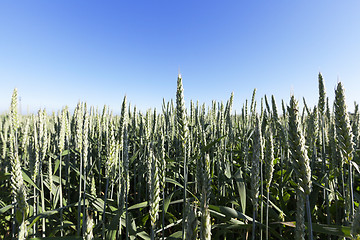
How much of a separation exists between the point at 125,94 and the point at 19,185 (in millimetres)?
1203

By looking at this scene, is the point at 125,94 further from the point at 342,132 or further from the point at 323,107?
the point at 323,107

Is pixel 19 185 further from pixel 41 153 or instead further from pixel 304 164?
pixel 304 164

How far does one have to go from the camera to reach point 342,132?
1.44 m

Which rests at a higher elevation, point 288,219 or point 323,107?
point 323,107

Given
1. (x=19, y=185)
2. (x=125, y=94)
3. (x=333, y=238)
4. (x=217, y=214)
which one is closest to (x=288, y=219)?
(x=333, y=238)

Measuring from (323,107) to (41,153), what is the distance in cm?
365

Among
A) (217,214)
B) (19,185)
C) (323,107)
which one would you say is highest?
(323,107)

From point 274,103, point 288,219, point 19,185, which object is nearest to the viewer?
point 19,185

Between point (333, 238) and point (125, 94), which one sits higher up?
point (125, 94)

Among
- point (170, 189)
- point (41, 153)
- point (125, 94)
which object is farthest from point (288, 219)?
point (41, 153)

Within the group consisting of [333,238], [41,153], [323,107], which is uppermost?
[323,107]

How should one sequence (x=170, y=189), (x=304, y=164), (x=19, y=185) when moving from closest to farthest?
(x=304, y=164), (x=19, y=185), (x=170, y=189)

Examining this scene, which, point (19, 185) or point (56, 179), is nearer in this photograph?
point (19, 185)

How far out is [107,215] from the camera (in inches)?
93.0
